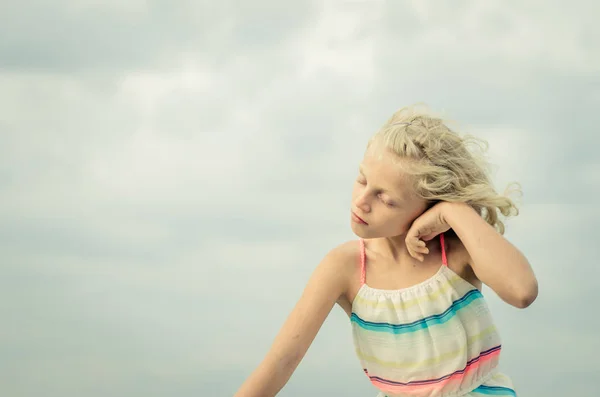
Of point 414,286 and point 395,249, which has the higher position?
point 395,249

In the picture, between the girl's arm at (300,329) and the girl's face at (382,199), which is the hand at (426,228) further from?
the girl's arm at (300,329)

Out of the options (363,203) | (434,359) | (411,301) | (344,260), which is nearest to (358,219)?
(363,203)

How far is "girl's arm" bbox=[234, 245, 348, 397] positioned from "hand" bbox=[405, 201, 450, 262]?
1.06 ft

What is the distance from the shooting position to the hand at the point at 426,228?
3.91 metres

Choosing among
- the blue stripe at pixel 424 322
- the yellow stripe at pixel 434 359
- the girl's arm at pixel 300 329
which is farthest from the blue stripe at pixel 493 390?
the girl's arm at pixel 300 329

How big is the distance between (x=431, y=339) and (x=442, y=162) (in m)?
0.76

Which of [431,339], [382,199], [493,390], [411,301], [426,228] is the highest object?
[382,199]

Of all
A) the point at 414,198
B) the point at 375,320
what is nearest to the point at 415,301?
the point at 375,320

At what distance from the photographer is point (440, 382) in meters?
3.89

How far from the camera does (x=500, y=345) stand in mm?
4055

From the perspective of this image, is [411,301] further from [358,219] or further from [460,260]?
[358,219]

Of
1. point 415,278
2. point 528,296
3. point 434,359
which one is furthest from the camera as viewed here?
point 415,278

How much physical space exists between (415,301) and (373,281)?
21 cm

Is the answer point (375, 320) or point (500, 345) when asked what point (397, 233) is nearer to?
point (375, 320)
